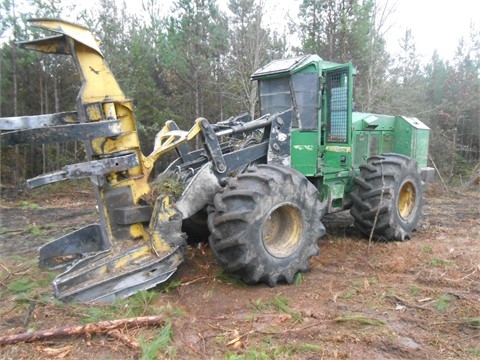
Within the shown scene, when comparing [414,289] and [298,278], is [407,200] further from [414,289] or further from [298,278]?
[298,278]

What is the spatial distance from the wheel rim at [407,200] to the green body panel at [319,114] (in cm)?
93

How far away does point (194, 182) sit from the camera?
14.4 ft

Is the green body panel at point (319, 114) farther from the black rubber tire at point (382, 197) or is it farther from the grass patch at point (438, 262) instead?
the grass patch at point (438, 262)

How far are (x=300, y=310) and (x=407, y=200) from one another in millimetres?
3832

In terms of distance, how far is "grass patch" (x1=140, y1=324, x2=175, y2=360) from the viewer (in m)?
2.96

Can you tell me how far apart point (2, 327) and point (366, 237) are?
4.95 meters

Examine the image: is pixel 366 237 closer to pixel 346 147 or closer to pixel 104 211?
pixel 346 147

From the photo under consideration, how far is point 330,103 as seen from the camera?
19.7 feet

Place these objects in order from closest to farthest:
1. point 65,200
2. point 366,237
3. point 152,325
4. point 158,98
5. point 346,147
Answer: point 152,325 → point 346,147 → point 366,237 → point 65,200 → point 158,98

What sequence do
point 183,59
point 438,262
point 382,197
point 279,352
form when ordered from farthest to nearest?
point 183,59 → point 382,197 → point 438,262 → point 279,352

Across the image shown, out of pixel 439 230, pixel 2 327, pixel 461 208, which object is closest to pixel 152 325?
pixel 2 327

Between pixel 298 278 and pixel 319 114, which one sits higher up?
pixel 319 114

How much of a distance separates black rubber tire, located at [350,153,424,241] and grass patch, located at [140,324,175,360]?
12.0 ft

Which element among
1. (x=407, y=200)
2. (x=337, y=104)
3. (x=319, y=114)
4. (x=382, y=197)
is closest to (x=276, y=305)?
(x=382, y=197)
